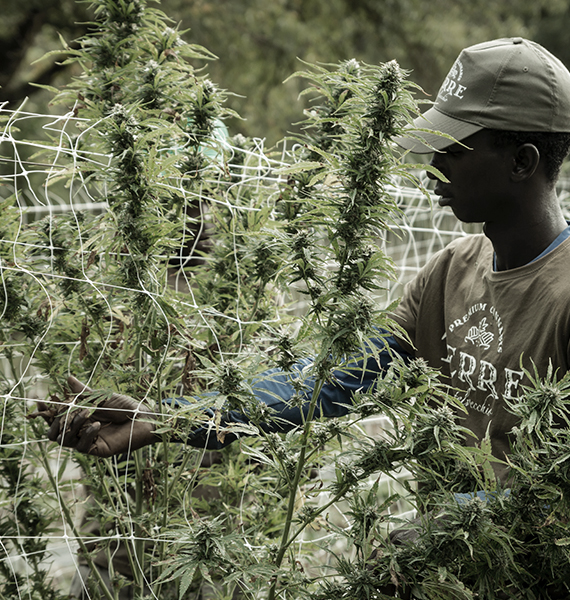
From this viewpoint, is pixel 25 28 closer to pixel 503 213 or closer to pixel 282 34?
pixel 282 34

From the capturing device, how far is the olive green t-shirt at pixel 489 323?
1.55 m

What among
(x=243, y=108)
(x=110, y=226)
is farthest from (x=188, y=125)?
(x=243, y=108)

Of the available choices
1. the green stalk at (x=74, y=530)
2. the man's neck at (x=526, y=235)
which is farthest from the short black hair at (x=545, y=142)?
the green stalk at (x=74, y=530)

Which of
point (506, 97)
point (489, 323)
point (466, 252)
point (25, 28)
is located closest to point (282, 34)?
point (25, 28)

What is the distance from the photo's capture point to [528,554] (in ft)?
4.34

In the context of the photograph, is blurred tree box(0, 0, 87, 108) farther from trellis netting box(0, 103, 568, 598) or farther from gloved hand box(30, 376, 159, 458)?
gloved hand box(30, 376, 159, 458)

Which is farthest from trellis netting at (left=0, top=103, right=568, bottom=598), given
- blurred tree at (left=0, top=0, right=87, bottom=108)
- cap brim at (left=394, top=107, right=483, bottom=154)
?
blurred tree at (left=0, top=0, right=87, bottom=108)

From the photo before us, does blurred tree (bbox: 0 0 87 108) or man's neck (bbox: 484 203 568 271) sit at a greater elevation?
man's neck (bbox: 484 203 568 271)

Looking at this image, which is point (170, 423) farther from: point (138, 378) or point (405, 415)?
point (405, 415)

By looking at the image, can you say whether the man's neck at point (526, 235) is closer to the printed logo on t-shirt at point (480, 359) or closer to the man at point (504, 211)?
the man at point (504, 211)

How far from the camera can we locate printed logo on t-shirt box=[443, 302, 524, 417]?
161 centimetres

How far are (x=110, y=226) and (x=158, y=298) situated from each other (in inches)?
6.9

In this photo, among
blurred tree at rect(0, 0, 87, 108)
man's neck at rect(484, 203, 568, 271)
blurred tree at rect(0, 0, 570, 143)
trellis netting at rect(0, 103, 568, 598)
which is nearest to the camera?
trellis netting at rect(0, 103, 568, 598)

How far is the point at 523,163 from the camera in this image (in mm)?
1649
